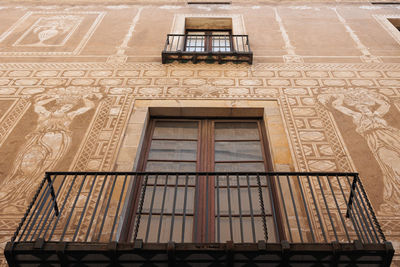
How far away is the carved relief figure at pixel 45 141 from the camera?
4094mm

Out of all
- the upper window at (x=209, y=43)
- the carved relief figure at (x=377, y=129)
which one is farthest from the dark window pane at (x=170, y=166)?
the upper window at (x=209, y=43)

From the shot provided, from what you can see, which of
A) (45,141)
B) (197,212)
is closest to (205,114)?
(197,212)

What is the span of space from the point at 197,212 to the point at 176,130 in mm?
1660

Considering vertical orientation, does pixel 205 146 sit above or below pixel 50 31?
below

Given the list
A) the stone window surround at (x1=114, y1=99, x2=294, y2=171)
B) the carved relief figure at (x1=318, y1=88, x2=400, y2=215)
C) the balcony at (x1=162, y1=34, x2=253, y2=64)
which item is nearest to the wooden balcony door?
the stone window surround at (x1=114, y1=99, x2=294, y2=171)

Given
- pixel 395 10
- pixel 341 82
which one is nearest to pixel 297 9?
pixel 395 10

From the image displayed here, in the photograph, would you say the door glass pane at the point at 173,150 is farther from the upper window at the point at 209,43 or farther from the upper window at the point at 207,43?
the upper window at the point at 209,43

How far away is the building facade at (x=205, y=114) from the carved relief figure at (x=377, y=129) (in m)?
0.02

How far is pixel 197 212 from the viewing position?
158 inches

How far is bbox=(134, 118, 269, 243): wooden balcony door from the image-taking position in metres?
4.29

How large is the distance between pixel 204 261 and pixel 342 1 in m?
8.40

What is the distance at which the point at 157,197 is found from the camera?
4234 mm

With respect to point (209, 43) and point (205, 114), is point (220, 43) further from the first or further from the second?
point (205, 114)

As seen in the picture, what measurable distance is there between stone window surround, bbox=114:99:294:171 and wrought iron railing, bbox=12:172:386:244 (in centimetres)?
50
